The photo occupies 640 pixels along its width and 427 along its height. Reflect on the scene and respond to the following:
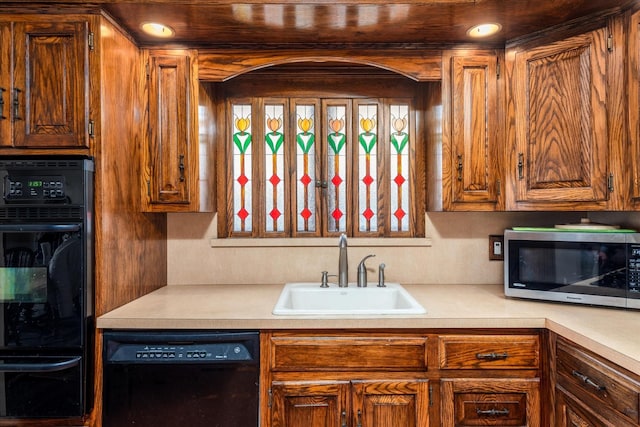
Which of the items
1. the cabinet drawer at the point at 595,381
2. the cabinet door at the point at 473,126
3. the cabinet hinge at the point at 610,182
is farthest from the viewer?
the cabinet door at the point at 473,126

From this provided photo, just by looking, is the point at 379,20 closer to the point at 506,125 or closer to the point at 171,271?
the point at 506,125

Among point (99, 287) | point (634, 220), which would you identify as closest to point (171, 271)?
point (99, 287)

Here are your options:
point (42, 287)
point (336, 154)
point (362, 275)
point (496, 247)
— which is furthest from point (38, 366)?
point (496, 247)

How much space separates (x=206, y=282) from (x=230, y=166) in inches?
25.8

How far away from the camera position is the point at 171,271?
85.3 inches

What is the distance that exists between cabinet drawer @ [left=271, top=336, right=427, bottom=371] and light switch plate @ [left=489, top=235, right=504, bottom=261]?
35.4 inches

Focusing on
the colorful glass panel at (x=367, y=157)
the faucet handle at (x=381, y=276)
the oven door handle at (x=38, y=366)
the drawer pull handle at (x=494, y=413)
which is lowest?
the drawer pull handle at (x=494, y=413)

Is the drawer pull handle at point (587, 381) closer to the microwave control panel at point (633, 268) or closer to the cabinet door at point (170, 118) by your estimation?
the microwave control panel at point (633, 268)

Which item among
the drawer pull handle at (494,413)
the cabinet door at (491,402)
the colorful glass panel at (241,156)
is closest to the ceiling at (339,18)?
the colorful glass panel at (241,156)

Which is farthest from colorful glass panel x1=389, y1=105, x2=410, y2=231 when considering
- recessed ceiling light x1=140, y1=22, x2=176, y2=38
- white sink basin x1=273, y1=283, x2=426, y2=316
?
recessed ceiling light x1=140, y1=22, x2=176, y2=38

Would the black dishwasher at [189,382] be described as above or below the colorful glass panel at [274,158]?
below

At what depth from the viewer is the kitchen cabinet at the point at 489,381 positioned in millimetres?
1481

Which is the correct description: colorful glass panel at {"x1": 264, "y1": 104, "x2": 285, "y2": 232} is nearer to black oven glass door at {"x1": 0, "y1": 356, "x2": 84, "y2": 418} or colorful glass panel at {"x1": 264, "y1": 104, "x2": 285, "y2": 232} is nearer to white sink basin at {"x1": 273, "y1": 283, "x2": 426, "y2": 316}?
white sink basin at {"x1": 273, "y1": 283, "x2": 426, "y2": 316}

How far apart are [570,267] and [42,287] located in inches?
82.6
